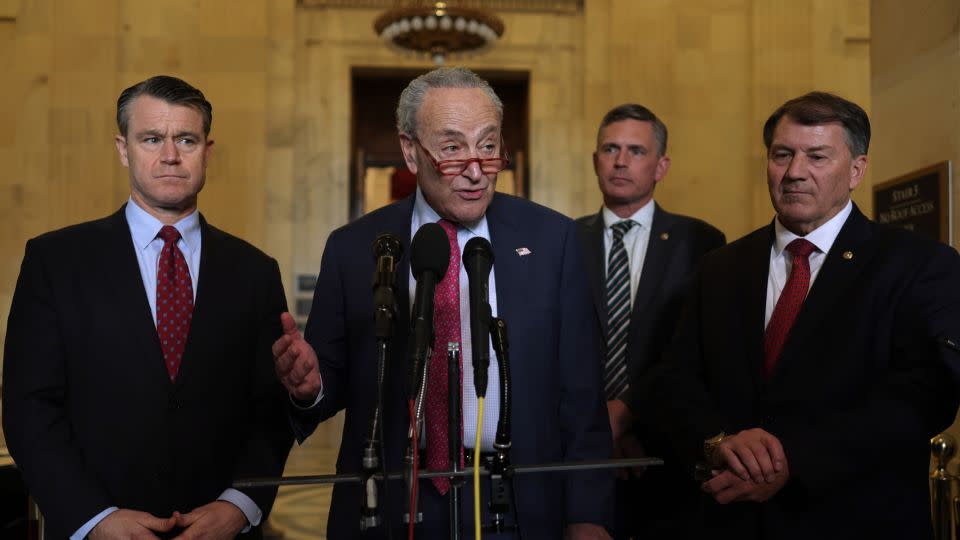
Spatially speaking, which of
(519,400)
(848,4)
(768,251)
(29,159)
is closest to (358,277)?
(519,400)

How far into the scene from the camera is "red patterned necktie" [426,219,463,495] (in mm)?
2201

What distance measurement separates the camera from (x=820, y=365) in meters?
2.53

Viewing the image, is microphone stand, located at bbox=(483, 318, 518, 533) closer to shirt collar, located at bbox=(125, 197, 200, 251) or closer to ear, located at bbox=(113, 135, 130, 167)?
shirt collar, located at bbox=(125, 197, 200, 251)

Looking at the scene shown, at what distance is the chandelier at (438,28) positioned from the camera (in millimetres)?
7441

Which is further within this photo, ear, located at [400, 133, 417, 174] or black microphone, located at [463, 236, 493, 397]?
ear, located at [400, 133, 417, 174]

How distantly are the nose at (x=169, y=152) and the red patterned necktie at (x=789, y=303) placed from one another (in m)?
1.61

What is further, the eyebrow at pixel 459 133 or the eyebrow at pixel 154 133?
the eyebrow at pixel 154 133

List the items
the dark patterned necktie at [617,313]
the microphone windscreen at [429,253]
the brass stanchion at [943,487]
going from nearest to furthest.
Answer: the microphone windscreen at [429,253], the brass stanchion at [943,487], the dark patterned necktie at [617,313]

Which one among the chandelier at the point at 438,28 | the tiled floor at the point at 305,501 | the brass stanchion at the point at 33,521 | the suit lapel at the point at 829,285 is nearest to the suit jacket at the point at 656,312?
the suit lapel at the point at 829,285

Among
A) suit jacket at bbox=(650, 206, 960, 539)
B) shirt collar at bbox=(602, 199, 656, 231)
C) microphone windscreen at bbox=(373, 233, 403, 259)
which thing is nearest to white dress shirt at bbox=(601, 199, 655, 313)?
shirt collar at bbox=(602, 199, 656, 231)

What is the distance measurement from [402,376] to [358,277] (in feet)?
0.95

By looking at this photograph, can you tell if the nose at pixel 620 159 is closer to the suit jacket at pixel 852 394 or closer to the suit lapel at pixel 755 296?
the suit lapel at pixel 755 296

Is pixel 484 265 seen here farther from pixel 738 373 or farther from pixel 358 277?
pixel 738 373

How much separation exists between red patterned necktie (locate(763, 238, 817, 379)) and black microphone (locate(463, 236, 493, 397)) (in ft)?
3.86
